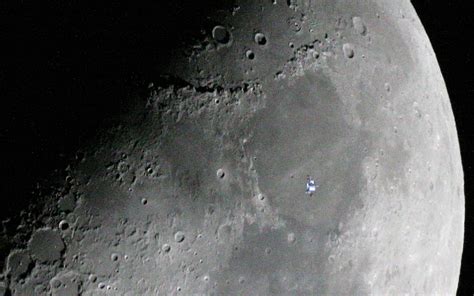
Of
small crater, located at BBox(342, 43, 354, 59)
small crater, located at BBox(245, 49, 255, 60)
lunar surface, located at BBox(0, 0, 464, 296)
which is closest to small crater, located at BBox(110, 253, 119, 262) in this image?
lunar surface, located at BBox(0, 0, 464, 296)

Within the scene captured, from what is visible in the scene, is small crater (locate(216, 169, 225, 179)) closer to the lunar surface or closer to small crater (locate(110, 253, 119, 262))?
the lunar surface

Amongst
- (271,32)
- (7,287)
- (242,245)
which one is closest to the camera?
(7,287)

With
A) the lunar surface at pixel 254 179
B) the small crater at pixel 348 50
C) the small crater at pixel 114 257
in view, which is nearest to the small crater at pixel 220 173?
the lunar surface at pixel 254 179

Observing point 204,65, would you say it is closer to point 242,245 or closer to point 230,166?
point 230,166

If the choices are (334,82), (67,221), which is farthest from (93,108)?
(334,82)

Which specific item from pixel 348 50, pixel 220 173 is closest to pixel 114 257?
pixel 220 173

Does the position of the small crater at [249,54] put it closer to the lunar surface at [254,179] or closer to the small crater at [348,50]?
the lunar surface at [254,179]

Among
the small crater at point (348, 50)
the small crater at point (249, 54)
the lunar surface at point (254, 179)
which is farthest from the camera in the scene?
the small crater at point (348, 50)

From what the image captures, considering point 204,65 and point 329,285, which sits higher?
point 204,65

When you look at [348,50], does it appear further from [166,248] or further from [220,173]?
[166,248]
